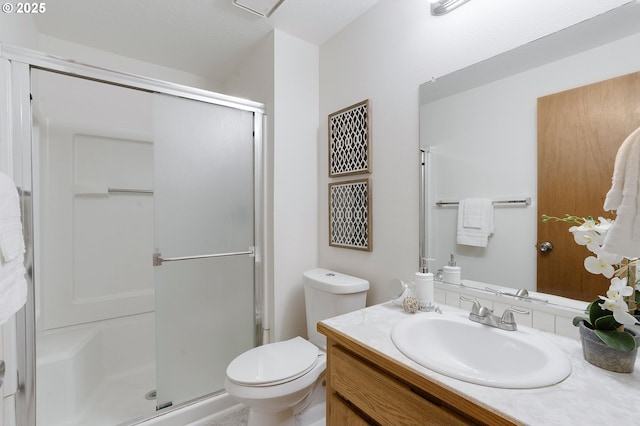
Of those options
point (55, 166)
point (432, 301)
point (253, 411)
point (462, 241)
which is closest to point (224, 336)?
point (253, 411)

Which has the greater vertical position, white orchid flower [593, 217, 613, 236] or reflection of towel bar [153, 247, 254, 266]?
white orchid flower [593, 217, 613, 236]

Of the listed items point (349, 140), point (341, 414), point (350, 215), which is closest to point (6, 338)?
point (341, 414)

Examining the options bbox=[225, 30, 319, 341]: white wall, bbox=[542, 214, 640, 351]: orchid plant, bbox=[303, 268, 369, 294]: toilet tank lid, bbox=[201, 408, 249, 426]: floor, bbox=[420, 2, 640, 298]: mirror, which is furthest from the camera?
bbox=[225, 30, 319, 341]: white wall

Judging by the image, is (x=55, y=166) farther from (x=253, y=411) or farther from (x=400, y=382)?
(x=400, y=382)

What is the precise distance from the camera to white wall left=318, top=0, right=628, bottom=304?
1090mm

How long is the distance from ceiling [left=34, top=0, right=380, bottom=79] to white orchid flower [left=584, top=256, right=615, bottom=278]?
154cm

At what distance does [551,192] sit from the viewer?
37.6 inches

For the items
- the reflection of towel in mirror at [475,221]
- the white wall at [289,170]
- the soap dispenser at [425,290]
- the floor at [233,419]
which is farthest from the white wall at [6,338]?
the reflection of towel in mirror at [475,221]

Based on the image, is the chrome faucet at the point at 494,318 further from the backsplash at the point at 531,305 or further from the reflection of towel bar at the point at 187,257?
the reflection of towel bar at the point at 187,257

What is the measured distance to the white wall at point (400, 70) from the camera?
1090 mm

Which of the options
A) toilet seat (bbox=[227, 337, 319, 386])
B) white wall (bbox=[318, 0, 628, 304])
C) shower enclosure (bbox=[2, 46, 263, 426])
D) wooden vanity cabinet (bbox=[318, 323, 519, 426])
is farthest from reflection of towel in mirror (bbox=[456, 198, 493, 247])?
shower enclosure (bbox=[2, 46, 263, 426])

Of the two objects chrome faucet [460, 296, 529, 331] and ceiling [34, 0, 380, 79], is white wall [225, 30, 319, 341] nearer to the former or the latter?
ceiling [34, 0, 380, 79]

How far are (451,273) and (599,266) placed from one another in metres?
0.53

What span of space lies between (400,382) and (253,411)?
905 mm
